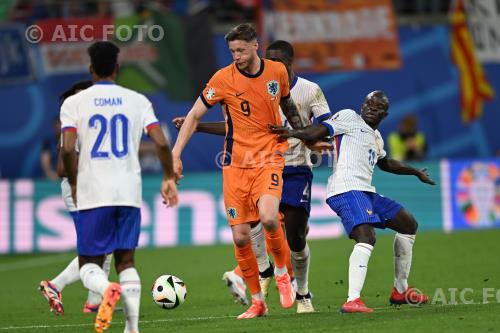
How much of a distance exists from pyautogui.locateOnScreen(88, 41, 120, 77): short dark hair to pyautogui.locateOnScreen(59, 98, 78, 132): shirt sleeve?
1.16ft

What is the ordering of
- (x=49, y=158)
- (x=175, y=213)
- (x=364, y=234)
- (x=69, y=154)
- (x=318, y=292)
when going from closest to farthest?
1. (x=69, y=154)
2. (x=364, y=234)
3. (x=318, y=292)
4. (x=175, y=213)
5. (x=49, y=158)

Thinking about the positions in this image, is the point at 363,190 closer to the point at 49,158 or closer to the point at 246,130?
the point at 246,130

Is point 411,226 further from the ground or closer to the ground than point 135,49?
closer to the ground

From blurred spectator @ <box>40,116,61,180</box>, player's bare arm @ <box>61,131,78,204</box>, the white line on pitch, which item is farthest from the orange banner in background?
player's bare arm @ <box>61,131,78,204</box>

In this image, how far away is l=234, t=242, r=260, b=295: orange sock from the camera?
10.4 meters

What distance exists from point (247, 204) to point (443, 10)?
15355 mm

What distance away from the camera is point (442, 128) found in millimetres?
24391

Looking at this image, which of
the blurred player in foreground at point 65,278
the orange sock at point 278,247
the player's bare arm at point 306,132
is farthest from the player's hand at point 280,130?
the blurred player in foreground at point 65,278

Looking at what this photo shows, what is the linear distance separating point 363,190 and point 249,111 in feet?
4.57

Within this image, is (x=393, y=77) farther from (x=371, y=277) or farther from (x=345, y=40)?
(x=371, y=277)

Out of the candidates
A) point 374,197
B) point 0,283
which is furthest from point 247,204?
point 0,283

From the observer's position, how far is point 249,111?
10273 millimetres

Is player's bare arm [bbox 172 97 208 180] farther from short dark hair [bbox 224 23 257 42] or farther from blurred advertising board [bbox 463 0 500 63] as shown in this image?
blurred advertising board [bbox 463 0 500 63]

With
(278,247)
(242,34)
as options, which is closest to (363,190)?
(278,247)
